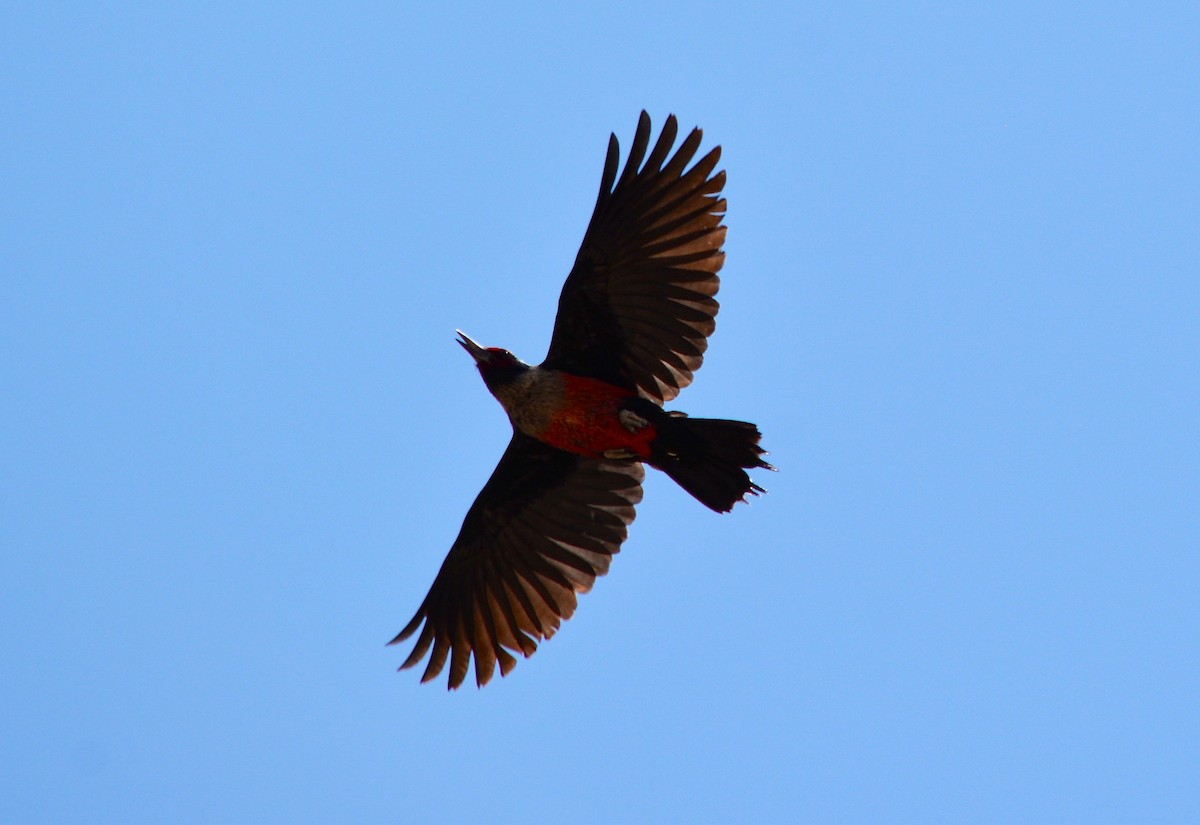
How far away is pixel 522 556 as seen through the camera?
1108 centimetres

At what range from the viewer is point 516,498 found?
439 inches

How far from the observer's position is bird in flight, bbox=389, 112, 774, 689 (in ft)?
33.2

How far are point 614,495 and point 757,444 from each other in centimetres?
150

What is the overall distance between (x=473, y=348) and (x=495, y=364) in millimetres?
238

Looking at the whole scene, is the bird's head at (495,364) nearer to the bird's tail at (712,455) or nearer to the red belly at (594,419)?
the red belly at (594,419)

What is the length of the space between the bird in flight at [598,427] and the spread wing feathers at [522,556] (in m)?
0.01

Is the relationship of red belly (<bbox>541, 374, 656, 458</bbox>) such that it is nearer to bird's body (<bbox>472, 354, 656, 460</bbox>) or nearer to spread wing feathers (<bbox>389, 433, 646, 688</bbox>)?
bird's body (<bbox>472, 354, 656, 460</bbox>)

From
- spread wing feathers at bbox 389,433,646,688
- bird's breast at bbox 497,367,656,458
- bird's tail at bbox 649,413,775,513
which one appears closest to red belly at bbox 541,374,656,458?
bird's breast at bbox 497,367,656,458

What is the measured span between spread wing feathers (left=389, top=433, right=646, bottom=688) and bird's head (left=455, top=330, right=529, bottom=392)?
0.47 meters

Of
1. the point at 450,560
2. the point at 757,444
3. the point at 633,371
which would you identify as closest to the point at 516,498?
the point at 450,560

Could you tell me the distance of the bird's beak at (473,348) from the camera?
10.8 meters

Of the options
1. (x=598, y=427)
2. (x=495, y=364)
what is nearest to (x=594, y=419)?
(x=598, y=427)

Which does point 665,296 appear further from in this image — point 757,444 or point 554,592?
point 554,592

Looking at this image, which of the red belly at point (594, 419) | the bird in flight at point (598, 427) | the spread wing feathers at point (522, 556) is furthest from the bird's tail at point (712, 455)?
the spread wing feathers at point (522, 556)
